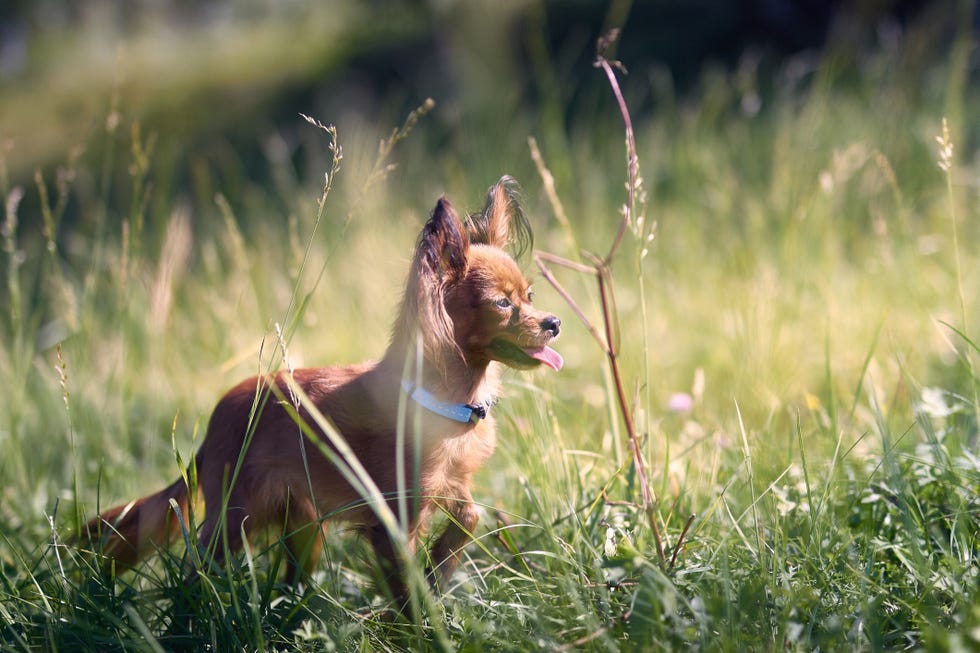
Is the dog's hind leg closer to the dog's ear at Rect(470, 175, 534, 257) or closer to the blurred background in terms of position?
the dog's ear at Rect(470, 175, 534, 257)

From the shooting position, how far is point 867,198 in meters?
4.93

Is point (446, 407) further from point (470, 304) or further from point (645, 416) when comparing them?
point (645, 416)

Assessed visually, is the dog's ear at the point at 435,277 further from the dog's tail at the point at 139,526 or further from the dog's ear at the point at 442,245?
the dog's tail at the point at 139,526

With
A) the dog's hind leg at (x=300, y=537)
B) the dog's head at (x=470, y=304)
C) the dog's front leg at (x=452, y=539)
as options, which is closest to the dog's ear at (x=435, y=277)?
the dog's head at (x=470, y=304)

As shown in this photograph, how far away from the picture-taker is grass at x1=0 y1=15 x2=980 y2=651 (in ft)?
6.23

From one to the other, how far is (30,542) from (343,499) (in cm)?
129

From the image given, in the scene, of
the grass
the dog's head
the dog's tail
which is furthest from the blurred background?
the dog's tail

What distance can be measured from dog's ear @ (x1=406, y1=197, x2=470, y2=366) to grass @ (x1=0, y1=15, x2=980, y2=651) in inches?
7.2

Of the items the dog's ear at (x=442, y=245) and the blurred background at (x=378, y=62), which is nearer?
the dog's ear at (x=442, y=245)

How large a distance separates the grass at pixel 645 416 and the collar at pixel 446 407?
0.70 feet

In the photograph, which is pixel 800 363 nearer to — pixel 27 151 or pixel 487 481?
pixel 487 481

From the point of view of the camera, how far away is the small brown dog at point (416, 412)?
198 cm

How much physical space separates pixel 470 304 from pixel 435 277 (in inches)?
4.7

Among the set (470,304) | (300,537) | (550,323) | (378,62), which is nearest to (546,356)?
(550,323)
